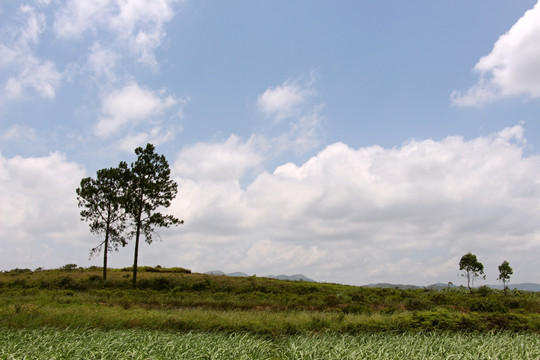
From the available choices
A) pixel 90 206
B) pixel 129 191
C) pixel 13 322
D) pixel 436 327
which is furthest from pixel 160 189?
pixel 436 327

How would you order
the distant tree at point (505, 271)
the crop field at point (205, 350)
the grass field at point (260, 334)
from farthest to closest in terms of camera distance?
the distant tree at point (505, 271)
the grass field at point (260, 334)
the crop field at point (205, 350)

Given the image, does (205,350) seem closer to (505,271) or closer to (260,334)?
(260,334)

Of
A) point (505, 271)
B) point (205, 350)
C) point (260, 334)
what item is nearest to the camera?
point (205, 350)

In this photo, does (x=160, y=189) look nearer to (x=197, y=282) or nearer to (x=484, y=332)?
(x=197, y=282)

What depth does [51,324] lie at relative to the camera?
1084 cm

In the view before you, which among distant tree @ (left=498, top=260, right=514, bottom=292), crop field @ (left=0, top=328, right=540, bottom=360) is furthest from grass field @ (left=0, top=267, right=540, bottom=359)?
distant tree @ (left=498, top=260, right=514, bottom=292)

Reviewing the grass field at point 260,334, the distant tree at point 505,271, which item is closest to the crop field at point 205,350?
the grass field at point 260,334

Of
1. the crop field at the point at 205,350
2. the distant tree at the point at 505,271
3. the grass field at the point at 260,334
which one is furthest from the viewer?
the distant tree at the point at 505,271

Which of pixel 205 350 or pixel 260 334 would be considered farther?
pixel 260 334

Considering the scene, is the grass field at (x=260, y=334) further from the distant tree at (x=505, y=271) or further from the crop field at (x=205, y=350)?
the distant tree at (x=505, y=271)

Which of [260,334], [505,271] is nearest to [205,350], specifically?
[260,334]

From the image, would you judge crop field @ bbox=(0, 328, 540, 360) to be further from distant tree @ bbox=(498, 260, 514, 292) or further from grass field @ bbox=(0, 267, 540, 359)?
distant tree @ bbox=(498, 260, 514, 292)

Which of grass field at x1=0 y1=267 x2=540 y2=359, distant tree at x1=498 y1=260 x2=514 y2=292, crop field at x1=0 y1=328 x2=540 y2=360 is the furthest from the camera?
distant tree at x1=498 y1=260 x2=514 y2=292

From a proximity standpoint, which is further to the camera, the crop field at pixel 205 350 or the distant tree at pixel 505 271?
the distant tree at pixel 505 271
